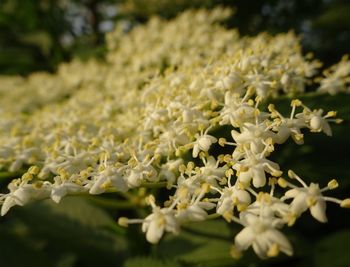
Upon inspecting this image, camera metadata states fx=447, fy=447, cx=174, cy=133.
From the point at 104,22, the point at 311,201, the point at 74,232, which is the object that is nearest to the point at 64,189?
the point at 311,201

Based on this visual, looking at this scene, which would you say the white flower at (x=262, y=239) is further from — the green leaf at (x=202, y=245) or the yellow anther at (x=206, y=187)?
the green leaf at (x=202, y=245)

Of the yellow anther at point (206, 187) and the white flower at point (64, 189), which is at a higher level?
the white flower at point (64, 189)

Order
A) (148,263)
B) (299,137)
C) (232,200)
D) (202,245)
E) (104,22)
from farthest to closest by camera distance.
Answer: (104,22)
(202,245)
(148,263)
(299,137)
(232,200)

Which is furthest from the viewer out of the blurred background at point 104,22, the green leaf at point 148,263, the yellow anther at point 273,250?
the blurred background at point 104,22

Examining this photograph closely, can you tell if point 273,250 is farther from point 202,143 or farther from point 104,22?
point 104,22

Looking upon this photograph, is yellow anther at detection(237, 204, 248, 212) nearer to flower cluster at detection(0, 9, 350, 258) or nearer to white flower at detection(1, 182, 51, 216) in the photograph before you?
flower cluster at detection(0, 9, 350, 258)

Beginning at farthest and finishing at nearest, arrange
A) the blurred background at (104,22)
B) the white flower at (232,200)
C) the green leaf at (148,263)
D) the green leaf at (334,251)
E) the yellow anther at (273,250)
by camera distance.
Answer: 1. the blurred background at (104,22)
2. the green leaf at (334,251)
3. the green leaf at (148,263)
4. the white flower at (232,200)
5. the yellow anther at (273,250)

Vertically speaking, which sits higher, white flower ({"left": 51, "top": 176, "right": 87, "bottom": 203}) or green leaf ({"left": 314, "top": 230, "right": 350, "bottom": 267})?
white flower ({"left": 51, "top": 176, "right": 87, "bottom": 203})

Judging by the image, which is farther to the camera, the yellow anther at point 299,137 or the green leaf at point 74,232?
the green leaf at point 74,232

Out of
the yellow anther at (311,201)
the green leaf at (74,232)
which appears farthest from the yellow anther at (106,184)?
the green leaf at (74,232)

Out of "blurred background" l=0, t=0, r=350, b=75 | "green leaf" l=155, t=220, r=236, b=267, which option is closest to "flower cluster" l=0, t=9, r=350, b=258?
"green leaf" l=155, t=220, r=236, b=267
